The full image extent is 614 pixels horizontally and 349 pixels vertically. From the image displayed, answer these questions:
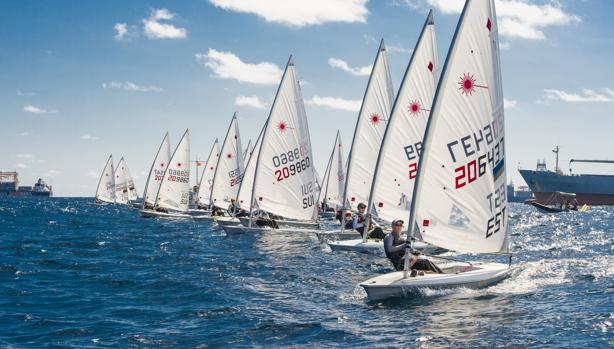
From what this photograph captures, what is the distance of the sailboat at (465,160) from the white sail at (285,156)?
16.1m

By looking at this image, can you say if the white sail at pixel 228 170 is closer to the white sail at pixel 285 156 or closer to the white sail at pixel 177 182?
the white sail at pixel 177 182

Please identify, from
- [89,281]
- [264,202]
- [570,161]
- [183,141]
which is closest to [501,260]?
[264,202]

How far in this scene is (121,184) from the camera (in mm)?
91375

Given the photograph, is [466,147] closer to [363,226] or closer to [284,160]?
[363,226]

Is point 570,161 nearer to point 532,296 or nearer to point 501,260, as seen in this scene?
point 501,260

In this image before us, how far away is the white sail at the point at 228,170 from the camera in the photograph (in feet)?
159

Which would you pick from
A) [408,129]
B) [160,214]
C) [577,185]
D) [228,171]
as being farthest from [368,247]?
[577,185]

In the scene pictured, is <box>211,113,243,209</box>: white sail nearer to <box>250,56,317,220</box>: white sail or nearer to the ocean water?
<box>250,56,317,220</box>: white sail

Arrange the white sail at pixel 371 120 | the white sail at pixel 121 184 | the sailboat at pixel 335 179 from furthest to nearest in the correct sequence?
the white sail at pixel 121 184, the sailboat at pixel 335 179, the white sail at pixel 371 120

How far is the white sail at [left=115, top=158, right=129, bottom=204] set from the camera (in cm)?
8944

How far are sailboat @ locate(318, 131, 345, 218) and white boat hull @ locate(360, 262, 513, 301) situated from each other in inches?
1723

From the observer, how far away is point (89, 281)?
56.6 feet

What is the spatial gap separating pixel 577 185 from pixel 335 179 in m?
69.4

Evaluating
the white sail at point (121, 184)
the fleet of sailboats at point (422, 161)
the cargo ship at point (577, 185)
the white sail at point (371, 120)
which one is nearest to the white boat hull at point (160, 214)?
the fleet of sailboats at point (422, 161)
